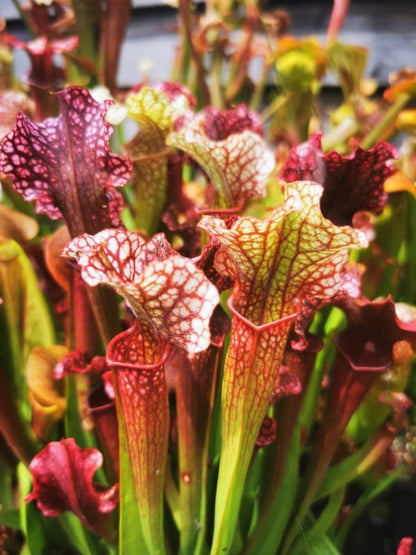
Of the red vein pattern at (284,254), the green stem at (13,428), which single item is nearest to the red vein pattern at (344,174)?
the red vein pattern at (284,254)

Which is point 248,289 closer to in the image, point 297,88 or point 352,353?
point 352,353

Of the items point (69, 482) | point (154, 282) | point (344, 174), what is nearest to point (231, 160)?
point (344, 174)

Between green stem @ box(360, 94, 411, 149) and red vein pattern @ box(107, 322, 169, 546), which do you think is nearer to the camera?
red vein pattern @ box(107, 322, 169, 546)

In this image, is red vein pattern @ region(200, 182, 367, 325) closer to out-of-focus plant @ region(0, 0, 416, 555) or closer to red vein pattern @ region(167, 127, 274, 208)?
out-of-focus plant @ region(0, 0, 416, 555)

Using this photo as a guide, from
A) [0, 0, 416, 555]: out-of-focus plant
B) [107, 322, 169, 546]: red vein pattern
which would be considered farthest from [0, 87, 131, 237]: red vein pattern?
[107, 322, 169, 546]: red vein pattern

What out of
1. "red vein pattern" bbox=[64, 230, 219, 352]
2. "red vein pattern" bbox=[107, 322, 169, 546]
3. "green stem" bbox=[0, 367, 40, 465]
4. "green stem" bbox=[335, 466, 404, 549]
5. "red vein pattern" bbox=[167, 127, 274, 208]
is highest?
"red vein pattern" bbox=[167, 127, 274, 208]

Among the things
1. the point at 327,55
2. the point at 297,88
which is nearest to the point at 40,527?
the point at 297,88

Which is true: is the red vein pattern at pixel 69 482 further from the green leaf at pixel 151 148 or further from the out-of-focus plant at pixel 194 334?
the green leaf at pixel 151 148
